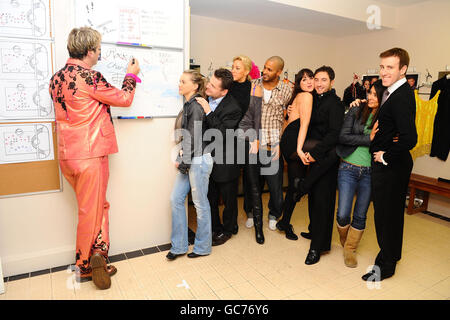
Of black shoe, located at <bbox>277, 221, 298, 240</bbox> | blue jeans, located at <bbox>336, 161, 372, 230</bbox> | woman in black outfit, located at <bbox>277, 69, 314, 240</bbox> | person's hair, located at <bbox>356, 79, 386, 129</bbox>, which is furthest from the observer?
black shoe, located at <bbox>277, 221, 298, 240</bbox>

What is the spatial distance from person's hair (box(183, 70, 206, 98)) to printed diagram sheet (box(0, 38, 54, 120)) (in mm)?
1027

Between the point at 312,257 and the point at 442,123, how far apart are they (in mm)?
2571

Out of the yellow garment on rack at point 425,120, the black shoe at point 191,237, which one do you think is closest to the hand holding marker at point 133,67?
the black shoe at point 191,237

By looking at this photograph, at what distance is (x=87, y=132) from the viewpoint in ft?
7.11

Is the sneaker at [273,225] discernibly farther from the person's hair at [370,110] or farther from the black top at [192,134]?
the person's hair at [370,110]

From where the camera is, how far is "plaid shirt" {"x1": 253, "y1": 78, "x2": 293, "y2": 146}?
3016 millimetres

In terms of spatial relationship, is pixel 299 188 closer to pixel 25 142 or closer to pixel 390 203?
pixel 390 203

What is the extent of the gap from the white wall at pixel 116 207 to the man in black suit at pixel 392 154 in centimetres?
170

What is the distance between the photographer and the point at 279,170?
319 centimetres

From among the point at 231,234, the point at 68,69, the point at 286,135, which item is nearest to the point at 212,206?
the point at 231,234

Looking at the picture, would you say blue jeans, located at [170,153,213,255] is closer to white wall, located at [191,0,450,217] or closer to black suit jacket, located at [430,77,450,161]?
white wall, located at [191,0,450,217]

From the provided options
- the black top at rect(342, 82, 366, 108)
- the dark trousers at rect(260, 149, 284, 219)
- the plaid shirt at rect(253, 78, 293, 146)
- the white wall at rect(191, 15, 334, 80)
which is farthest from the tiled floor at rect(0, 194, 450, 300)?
the white wall at rect(191, 15, 334, 80)
